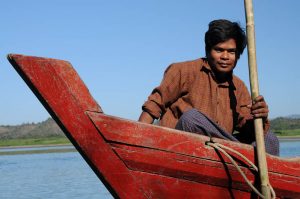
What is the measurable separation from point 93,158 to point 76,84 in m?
0.36

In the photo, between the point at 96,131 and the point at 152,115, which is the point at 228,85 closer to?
the point at 152,115

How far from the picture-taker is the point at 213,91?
3129 millimetres

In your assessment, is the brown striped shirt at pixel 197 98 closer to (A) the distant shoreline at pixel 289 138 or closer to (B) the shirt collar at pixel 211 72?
(B) the shirt collar at pixel 211 72

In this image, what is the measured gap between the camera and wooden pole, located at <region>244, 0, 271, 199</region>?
2455 millimetres

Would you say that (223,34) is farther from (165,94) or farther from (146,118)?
(146,118)

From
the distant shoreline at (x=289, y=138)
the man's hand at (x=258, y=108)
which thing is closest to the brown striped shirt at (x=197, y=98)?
the man's hand at (x=258, y=108)

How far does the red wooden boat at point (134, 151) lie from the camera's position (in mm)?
2230

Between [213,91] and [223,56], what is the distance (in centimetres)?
24

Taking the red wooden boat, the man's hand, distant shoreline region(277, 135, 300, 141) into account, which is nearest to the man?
the man's hand

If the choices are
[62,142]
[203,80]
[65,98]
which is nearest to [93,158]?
[65,98]

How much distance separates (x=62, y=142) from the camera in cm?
6581

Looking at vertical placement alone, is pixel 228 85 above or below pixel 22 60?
below

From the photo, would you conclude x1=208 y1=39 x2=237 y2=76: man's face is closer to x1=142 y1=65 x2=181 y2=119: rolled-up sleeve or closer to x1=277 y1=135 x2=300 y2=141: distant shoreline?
x1=142 y1=65 x2=181 y2=119: rolled-up sleeve

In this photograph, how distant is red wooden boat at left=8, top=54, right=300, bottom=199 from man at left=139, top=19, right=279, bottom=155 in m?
0.54
